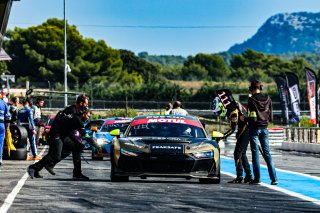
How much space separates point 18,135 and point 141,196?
1117 centimetres

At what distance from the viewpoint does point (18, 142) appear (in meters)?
23.9

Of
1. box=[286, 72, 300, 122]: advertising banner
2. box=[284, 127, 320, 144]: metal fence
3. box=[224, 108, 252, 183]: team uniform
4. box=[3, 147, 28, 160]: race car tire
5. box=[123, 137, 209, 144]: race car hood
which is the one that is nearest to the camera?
box=[123, 137, 209, 144]: race car hood

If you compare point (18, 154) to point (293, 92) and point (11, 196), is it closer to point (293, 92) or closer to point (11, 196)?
point (11, 196)

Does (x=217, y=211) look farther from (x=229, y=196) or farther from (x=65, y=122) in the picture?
(x=65, y=122)

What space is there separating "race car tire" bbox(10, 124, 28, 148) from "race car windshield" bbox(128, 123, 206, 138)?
7.34m

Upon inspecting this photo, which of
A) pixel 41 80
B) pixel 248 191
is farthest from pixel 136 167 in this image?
pixel 41 80

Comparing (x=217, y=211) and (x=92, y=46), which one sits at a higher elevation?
(x=92, y=46)

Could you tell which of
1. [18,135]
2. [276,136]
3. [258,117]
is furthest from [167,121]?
[276,136]

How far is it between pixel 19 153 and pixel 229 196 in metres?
11.5

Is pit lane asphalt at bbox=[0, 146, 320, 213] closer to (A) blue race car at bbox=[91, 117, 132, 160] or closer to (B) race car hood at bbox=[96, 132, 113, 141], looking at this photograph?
(A) blue race car at bbox=[91, 117, 132, 160]

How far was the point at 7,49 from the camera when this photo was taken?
101125 mm

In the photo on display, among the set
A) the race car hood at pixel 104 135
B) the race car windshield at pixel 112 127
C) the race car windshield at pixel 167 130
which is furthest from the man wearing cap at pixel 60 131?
the race car windshield at pixel 112 127

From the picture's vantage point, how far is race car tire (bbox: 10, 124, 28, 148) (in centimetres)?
2381

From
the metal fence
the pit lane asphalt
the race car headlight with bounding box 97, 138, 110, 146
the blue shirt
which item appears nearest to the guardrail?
the metal fence
